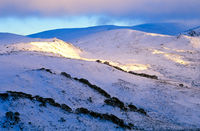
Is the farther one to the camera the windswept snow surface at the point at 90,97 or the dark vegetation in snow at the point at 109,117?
the dark vegetation in snow at the point at 109,117

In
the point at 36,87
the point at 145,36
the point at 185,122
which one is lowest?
the point at 185,122

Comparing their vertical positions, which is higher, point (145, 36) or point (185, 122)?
point (145, 36)

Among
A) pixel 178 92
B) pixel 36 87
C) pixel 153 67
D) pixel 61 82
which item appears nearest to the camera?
pixel 36 87

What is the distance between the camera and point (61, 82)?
73.2 feet

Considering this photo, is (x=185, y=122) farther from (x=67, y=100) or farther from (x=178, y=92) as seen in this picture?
(x=67, y=100)

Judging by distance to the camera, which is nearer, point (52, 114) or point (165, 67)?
point (52, 114)

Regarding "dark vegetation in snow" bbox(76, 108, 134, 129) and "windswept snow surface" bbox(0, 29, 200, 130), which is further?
"dark vegetation in snow" bbox(76, 108, 134, 129)

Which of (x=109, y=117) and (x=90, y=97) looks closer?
(x=109, y=117)

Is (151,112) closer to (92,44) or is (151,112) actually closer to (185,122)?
(185,122)

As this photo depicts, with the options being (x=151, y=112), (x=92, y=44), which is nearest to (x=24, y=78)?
(x=151, y=112)

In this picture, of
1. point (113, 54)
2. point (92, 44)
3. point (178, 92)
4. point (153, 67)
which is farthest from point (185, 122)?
point (92, 44)

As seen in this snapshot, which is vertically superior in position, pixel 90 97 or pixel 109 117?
pixel 90 97

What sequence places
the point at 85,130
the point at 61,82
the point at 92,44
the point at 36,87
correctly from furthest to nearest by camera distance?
the point at 92,44 → the point at 61,82 → the point at 36,87 → the point at 85,130

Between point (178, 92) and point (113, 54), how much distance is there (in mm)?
33965
